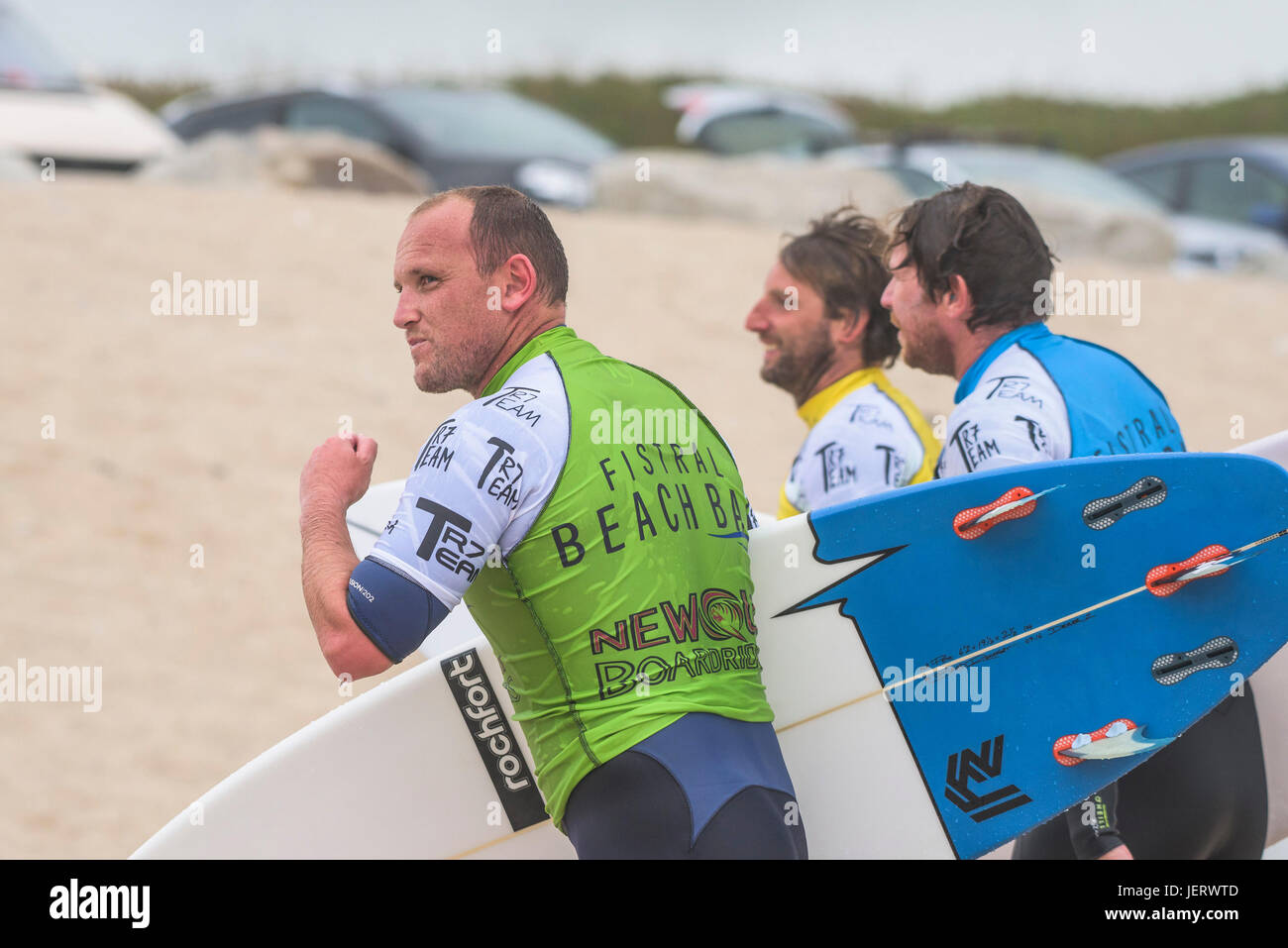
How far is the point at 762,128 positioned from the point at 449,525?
11734mm

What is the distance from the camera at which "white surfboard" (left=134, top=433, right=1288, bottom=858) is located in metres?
2.91

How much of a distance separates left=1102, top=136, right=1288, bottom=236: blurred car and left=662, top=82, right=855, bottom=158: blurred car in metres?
2.76

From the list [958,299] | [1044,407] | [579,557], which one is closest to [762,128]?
[958,299]

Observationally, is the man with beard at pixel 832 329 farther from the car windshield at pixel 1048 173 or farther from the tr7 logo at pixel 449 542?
the car windshield at pixel 1048 173

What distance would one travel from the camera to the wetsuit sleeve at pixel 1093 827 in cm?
289

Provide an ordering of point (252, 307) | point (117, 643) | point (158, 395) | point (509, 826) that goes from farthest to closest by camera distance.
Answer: point (252, 307) < point (158, 395) < point (117, 643) < point (509, 826)

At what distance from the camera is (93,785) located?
545 centimetres

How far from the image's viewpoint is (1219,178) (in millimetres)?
11852

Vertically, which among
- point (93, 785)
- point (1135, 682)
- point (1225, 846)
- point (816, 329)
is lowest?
point (93, 785)

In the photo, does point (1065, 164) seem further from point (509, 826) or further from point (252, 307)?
point (509, 826)

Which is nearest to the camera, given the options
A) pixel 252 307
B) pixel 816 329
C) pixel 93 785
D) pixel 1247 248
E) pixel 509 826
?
pixel 509 826
